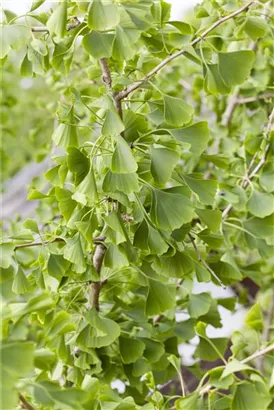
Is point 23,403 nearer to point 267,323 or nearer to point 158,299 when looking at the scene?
point 158,299

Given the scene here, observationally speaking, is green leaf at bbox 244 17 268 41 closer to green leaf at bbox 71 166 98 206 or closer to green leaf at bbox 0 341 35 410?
green leaf at bbox 71 166 98 206

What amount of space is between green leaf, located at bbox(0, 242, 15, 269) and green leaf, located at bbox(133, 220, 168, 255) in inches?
3.9

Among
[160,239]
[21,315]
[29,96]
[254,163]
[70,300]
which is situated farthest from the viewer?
[29,96]

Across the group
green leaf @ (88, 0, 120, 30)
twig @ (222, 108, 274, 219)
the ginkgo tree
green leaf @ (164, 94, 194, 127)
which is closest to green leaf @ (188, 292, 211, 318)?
the ginkgo tree

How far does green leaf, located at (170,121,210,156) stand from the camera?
47cm

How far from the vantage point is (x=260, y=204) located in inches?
24.4

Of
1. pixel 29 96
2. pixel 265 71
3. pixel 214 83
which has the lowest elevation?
pixel 29 96

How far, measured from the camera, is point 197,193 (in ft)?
1.59

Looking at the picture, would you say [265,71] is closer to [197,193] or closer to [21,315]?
[197,193]

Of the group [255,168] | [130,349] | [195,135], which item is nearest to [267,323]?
[255,168]

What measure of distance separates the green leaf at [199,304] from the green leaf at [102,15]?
325mm

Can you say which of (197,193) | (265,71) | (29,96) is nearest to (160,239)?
(197,193)

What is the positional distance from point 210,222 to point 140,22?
189mm

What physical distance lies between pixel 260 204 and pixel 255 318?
147 mm
